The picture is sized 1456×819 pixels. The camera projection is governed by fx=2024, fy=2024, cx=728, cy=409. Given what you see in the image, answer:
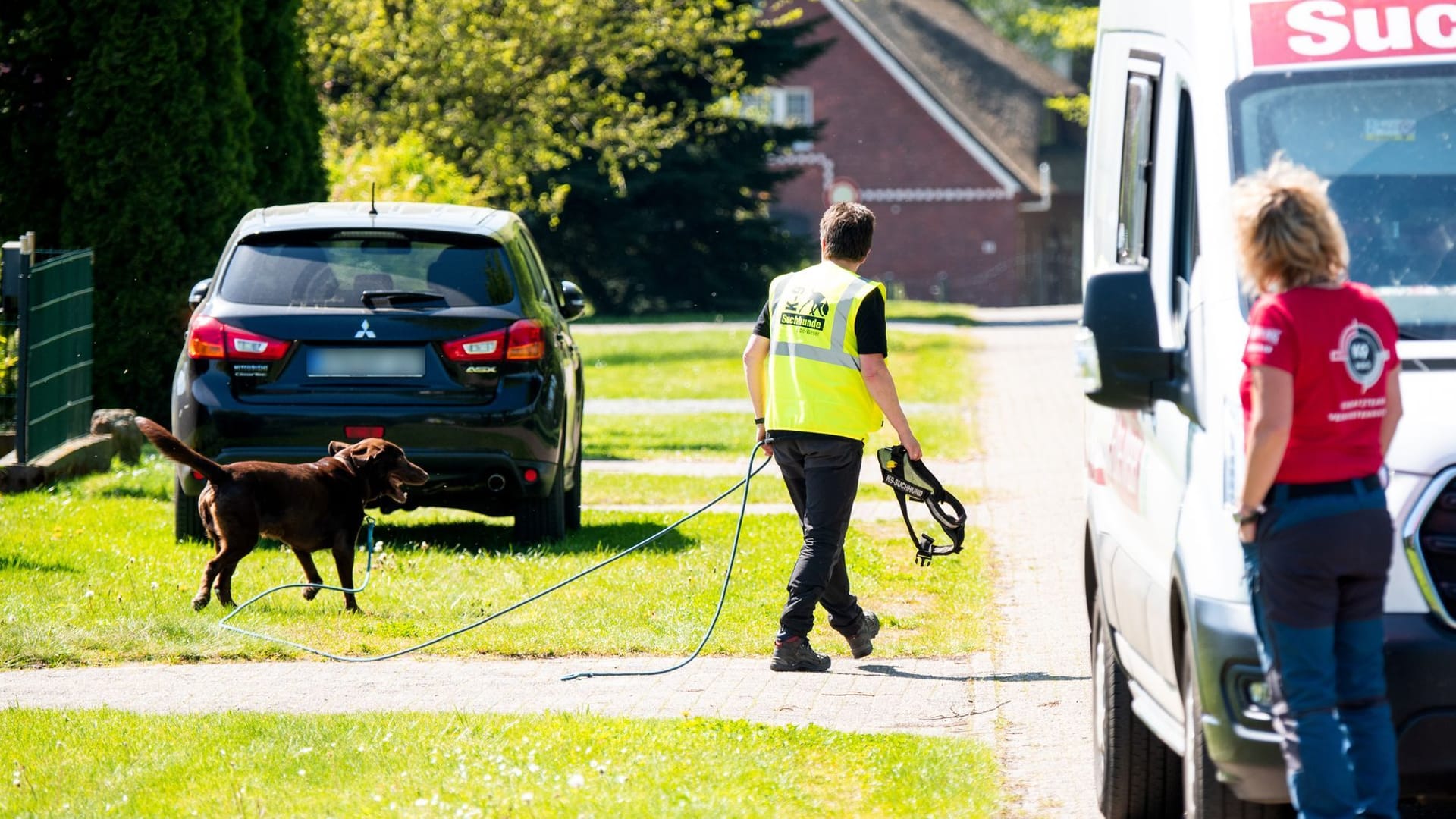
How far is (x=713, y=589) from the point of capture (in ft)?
31.9

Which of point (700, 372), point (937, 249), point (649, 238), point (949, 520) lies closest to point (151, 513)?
point (949, 520)

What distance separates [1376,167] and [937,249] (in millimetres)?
51881

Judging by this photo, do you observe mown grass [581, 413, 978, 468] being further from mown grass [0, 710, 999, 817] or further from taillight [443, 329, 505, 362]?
mown grass [0, 710, 999, 817]

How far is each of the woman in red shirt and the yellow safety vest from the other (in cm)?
349

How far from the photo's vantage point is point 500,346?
34.3 feet

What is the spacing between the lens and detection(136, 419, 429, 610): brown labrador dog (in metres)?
8.91

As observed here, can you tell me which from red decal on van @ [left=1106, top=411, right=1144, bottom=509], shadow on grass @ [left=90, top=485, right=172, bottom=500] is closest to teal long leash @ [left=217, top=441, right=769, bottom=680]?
red decal on van @ [left=1106, top=411, right=1144, bottom=509]

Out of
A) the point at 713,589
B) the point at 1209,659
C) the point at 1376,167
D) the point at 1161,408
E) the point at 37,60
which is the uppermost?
the point at 37,60

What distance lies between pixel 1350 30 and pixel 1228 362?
3.77 feet

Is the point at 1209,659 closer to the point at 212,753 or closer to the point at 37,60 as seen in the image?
the point at 212,753

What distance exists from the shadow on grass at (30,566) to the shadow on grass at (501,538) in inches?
72.3

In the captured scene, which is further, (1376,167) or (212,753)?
(212,753)

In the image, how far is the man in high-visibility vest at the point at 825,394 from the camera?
7.80 meters

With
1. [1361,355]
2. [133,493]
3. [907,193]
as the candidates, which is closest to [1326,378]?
[1361,355]
